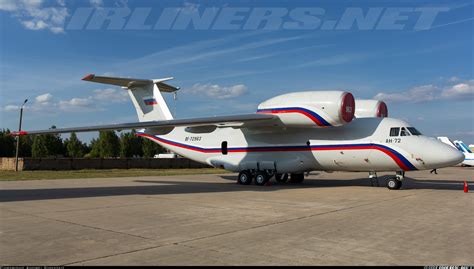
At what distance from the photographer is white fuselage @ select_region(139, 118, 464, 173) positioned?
16219mm

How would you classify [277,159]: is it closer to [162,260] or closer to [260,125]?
[260,125]

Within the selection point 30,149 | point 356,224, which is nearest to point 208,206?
point 356,224

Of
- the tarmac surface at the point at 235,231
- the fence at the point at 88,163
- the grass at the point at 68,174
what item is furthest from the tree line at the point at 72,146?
the tarmac surface at the point at 235,231

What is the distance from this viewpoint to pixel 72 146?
294ft

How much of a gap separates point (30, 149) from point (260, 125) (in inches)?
3188

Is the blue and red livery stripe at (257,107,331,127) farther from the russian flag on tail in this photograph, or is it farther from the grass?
the grass

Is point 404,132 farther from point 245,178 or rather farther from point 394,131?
point 245,178

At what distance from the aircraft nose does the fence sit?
39728 mm

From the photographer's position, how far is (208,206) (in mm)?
11734

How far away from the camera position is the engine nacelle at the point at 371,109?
2022 cm

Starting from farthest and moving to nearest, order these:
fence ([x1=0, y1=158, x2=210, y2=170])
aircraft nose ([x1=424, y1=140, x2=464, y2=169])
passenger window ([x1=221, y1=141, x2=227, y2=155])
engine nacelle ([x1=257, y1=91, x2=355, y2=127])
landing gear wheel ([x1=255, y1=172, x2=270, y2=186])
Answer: fence ([x1=0, y1=158, x2=210, y2=170]) < passenger window ([x1=221, y1=141, x2=227, y2=155]) < landing gear wheel ([x1=255, y1=172, x2=270, y2=186]) < engine nacelle ([x1=257, y1=91, x2=355, y2=127]) < aircraft nose ([x1=424, y1=140, x2=464, y2=169])

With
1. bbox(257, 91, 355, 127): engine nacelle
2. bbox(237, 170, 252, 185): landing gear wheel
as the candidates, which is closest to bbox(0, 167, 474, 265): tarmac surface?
bbox(257, 91, 355, 127): engine nacelle

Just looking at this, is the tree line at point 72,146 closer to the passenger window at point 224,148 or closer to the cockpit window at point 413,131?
the passenger window at point 224,148

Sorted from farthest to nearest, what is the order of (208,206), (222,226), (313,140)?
1. (313,140)
2. (208,206)
3. (222,226)
